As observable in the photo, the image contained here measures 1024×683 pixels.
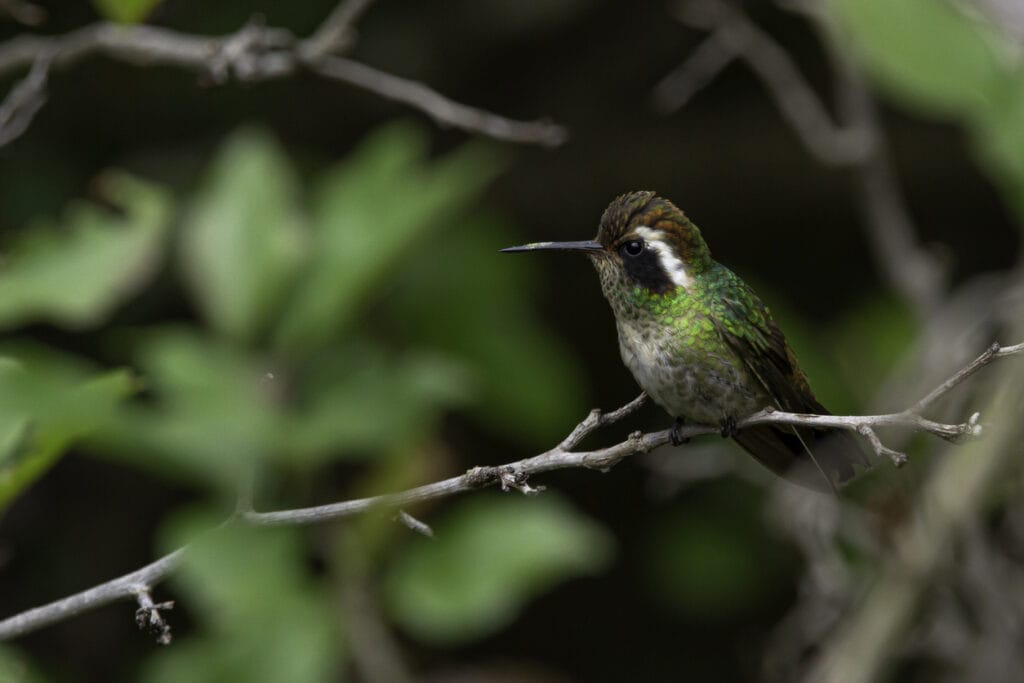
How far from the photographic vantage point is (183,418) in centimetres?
333

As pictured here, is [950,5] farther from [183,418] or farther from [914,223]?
[183,418]

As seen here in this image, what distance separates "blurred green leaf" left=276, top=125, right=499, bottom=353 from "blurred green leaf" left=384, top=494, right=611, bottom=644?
651 mm

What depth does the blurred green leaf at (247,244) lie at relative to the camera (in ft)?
11.6

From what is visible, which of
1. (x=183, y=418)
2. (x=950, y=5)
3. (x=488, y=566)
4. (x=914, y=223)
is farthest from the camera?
(x=914, y=223)

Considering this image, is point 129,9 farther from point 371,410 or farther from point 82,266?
point 371,410

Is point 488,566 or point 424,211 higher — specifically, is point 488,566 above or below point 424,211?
below

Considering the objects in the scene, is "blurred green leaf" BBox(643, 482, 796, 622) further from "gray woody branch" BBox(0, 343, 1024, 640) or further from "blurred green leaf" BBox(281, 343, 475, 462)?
"gray woody branch" BBox(0, 343, 1024, 640)

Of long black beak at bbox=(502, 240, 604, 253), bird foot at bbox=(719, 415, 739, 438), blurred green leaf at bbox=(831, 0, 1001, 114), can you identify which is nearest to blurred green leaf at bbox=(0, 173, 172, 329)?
long black beak at bbox=(502, 240, 604, 253)

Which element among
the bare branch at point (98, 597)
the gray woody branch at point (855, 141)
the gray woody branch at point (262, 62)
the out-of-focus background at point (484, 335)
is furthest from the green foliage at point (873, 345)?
the bare branch at point (98, 597)

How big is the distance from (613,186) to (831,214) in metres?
0.97

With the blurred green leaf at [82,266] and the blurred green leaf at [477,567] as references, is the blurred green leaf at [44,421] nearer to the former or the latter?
the blurred green leaf at [82,266]

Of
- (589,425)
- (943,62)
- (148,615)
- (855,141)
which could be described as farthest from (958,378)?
(855,141)

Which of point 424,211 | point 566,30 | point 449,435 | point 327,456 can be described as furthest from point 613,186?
point 327,456

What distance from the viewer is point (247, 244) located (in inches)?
140
